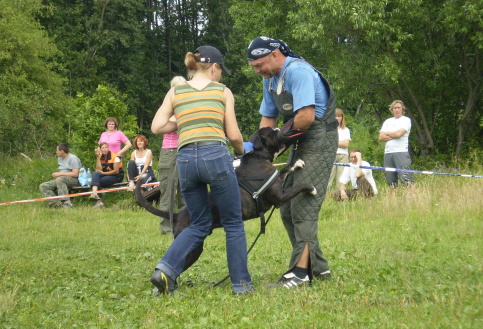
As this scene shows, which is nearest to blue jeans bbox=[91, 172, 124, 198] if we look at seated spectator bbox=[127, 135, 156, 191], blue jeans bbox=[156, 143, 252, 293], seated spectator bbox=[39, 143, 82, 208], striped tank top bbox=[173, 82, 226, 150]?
seated spectator bbox=[39, 143, 82, 208]

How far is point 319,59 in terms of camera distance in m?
23.6

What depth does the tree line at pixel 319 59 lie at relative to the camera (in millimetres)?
18609

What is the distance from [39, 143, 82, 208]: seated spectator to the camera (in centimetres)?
1535

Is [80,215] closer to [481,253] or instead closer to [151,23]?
[481,253]

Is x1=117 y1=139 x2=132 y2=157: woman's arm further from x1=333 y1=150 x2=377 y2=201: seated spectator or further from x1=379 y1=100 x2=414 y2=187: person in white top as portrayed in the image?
x1=379 y1=100 x2=414 y2=187: person in white top

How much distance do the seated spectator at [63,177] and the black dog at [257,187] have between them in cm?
969

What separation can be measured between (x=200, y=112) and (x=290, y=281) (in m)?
1.64

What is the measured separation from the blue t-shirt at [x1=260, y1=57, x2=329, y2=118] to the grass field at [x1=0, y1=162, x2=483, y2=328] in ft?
5.00

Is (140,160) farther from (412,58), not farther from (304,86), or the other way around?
(412,58)

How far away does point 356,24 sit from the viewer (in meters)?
18.5

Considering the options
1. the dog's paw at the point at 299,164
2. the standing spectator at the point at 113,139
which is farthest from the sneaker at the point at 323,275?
the standing spectator at the point at 113,139

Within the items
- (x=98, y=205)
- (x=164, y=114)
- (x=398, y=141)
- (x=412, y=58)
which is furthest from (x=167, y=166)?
(x=412, y=58)

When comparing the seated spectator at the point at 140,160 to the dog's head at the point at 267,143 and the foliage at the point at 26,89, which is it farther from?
the foliage at the point at 26,89

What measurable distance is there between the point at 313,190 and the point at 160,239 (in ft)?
15.2
